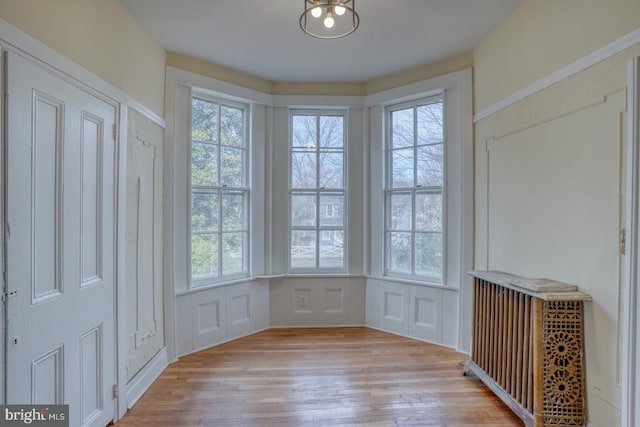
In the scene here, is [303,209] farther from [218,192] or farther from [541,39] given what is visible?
[541,39]

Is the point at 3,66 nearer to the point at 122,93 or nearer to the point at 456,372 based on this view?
the point at 122,93

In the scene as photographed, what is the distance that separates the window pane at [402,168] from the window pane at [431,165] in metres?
0.11

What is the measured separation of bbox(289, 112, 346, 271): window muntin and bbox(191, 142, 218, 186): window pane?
36.2 inches

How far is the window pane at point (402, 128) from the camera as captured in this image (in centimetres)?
390

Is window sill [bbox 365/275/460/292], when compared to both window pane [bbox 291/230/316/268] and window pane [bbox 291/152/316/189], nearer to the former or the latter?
window pane [bbox 291/230/316/268]

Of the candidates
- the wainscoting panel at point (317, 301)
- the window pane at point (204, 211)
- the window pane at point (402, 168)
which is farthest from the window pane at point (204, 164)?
the window pane at point (402, 168)

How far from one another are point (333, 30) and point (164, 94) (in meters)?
1.60

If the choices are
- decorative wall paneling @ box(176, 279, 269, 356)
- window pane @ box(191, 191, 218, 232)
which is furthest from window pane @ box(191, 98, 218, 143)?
decorative wall paneling @ box(176, 279, 269, 356)

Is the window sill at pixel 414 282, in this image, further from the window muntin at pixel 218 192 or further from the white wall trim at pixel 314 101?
the white wall trim at pixel 314 101

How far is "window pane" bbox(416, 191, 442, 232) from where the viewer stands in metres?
3.64

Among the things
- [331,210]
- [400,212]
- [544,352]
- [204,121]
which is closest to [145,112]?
[204,121]

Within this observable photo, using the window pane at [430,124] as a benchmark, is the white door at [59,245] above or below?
below

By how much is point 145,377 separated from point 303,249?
6.66 feet

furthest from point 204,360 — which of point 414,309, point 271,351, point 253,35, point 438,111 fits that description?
point 438,111
